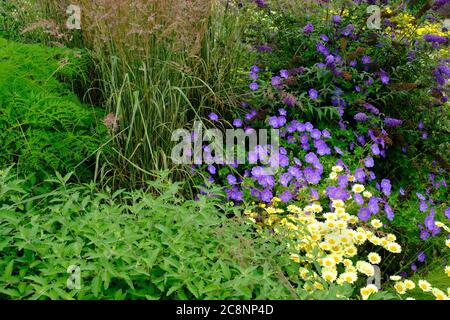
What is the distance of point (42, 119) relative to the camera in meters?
2.67

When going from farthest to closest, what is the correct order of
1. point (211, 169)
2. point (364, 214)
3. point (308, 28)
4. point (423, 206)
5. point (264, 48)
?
point (264, 48) → point (308, 28) → point (211, 169) → point (423, 206) → point (364, 214)

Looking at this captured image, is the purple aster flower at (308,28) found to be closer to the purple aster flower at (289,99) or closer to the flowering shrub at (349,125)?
the flowering shrub at (349,125)

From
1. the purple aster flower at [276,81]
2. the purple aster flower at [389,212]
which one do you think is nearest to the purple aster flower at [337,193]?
the purple aster flower at [389,212]

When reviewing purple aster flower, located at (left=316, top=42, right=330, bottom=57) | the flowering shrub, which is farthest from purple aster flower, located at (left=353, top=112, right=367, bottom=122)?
purple aster flower, located at (left=316, top=42, right=330, bottom=57)

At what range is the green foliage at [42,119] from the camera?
2621mm

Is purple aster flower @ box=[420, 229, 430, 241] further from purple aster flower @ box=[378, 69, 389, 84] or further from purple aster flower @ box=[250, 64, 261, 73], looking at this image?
purple aster flower @ box=[250, 64, 261, 73]

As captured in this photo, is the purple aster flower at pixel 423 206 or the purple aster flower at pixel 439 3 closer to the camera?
the purple aster flower at pixel 423 206

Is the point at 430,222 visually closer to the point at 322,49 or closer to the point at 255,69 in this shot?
the point at 322,49

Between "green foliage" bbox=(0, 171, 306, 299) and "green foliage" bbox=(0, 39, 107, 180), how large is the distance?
0.56 m

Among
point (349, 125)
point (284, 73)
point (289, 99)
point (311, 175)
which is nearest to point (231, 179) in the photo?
point (311, 175)

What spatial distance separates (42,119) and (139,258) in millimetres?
1191

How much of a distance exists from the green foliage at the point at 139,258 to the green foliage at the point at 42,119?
0.56 meters

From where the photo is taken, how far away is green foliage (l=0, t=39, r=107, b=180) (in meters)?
2.62
